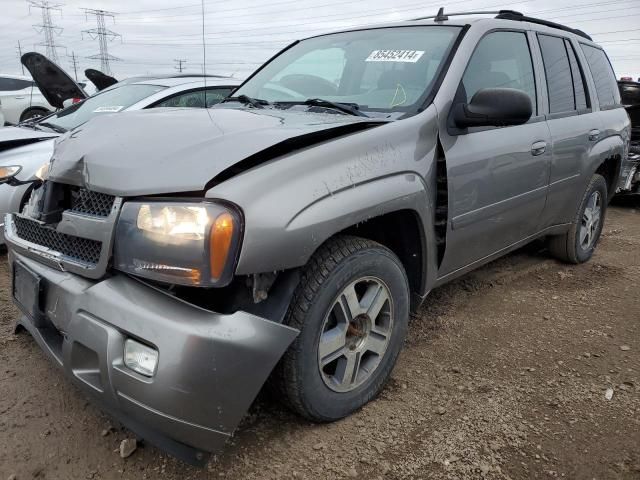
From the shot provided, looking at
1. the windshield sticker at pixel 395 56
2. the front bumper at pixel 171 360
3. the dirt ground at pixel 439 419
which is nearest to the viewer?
the front bumper at pixel 171 360

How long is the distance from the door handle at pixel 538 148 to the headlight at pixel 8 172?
3784 mm

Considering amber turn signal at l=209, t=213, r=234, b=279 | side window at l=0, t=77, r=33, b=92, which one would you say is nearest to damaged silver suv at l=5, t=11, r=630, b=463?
amber turn signal at l=209, t=213, r=234, b=279

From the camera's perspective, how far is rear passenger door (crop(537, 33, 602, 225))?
347 centimetres

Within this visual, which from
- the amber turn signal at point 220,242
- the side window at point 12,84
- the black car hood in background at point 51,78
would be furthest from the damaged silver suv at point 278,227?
the side window at point 12,84

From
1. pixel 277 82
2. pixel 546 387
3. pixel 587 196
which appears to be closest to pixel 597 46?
pixel 587 196

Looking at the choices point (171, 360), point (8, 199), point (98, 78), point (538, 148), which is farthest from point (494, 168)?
point (98, 78)

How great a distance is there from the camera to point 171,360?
162 centimetres

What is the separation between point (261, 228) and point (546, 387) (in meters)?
1.77

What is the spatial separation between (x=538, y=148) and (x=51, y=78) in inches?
192

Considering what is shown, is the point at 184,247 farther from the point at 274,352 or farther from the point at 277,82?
the point at 277,82

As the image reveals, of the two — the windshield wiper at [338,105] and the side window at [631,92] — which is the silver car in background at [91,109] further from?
the side window at [631,92]

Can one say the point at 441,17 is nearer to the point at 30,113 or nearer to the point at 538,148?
the point at 538,148

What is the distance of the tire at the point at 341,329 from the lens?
76.4 inches

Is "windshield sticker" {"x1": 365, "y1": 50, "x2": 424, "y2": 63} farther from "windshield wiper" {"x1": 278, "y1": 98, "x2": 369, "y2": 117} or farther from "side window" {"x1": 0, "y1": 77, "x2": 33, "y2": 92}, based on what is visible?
"side window" {"x1": 0, "y1": 77, "x2": 33, "y2": 92}
